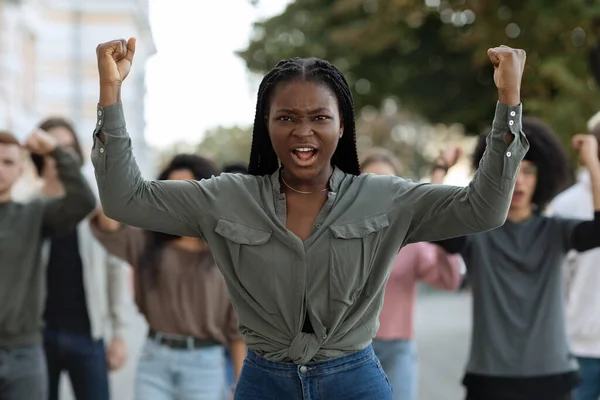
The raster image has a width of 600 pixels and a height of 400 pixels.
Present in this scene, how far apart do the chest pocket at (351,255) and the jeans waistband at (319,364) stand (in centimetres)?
17

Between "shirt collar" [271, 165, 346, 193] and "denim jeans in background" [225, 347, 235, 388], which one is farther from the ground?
"shirt collar" [271, 165, 346, 193]

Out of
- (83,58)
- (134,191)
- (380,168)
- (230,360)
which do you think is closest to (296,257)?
(134,191)

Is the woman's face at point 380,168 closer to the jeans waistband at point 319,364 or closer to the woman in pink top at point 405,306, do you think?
the woman in pink top at point 405,306

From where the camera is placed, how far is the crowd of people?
9.62 ft

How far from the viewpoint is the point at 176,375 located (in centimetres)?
504

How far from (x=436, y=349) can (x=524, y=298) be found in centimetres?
818

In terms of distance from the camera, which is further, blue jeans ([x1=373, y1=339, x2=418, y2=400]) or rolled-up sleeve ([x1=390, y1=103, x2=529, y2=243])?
blue jeans ([x1=373, y1=339, x2=418, y2=400])

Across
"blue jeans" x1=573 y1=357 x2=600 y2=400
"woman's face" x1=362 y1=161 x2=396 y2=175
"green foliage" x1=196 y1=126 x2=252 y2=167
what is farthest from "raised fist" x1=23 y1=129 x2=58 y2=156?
"green foliage" x1=196 y1=126 x2=252 y2=167

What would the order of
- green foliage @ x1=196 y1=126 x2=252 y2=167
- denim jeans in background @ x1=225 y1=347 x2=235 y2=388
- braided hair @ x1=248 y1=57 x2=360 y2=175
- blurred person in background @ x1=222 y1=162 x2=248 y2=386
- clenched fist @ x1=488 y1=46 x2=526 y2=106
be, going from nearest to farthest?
clenched fist @ x1=488 y1=46 x2=526 y2=106, braided hair @ x1=248 y1=57 x2=360 y2=175, blurred person in background @ x1=222 y1=162 x2=248 y2=386, denim jeans in background @ x1=225 y1=347 x2=235 y2=388, green foliage @ x1=196 y1=126 x2=252 y2=167

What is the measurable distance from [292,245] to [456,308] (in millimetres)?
16718

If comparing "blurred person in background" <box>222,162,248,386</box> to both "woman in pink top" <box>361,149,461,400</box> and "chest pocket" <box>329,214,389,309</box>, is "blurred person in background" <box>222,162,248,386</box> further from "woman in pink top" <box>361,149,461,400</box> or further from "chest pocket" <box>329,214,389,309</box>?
"chest pocket" <box>329,214,389,309</box>

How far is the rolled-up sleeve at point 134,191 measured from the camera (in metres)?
2.85

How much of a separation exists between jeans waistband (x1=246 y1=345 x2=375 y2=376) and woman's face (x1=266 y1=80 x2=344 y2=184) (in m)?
0.55

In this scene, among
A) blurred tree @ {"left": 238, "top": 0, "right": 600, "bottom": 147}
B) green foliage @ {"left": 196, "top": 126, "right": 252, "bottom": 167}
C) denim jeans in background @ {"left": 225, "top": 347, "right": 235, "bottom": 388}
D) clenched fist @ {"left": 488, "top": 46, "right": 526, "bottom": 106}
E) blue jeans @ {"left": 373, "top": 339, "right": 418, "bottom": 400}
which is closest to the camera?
clenched fist @ {"left": 488, "top": 46, "right": 526, "bottom": 106}
